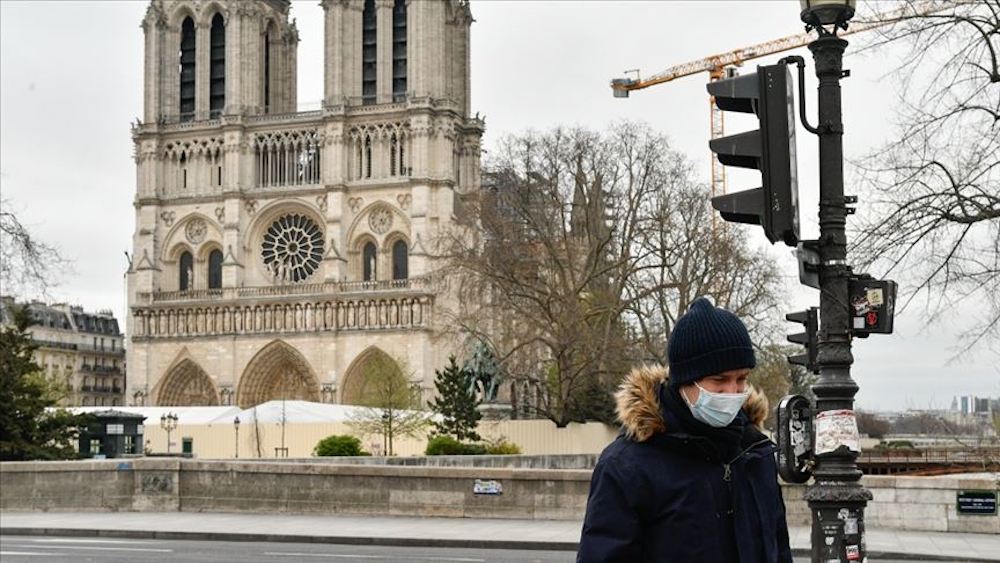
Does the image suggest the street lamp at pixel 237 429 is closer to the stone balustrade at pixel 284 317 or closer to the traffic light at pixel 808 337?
the stone balustrade at pixel 284 317

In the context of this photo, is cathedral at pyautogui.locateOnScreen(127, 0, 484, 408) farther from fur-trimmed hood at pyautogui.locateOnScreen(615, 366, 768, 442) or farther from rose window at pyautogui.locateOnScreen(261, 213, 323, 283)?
fur-trimmed hood at pyautogui.locateOnScreen(615, 366, 768, 442)

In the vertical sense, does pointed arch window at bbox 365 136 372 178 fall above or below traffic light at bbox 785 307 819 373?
above

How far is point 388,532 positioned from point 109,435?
21226 millimetres

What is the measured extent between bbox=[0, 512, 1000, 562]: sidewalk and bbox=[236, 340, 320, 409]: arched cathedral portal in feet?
167

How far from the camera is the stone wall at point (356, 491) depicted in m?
20.2

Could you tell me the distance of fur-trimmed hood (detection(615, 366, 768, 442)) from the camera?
4.16 m

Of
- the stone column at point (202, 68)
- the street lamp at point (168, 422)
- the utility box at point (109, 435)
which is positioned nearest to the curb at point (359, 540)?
the utility box at point (109, 435)

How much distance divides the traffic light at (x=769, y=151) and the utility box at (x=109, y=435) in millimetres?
32818

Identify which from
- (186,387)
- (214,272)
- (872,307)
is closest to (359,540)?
(872,307)

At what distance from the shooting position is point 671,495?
13.5ft

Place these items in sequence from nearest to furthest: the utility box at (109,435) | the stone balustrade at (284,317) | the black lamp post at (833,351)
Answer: the black lamp post at (833,351), the utility box at (109,435), the stone balustrade at (284,317)

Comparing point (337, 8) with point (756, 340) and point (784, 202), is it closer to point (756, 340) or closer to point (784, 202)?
point (756, 340)

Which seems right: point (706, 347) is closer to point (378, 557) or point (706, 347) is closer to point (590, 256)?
point (378, 557)

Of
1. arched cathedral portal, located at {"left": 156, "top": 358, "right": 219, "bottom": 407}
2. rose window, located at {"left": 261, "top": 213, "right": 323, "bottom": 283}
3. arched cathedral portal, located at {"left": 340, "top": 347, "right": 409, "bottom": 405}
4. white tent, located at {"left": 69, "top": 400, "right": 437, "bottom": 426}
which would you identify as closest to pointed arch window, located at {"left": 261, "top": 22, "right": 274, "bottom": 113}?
rose window, located at {"left": 261, "top": 213, "right": 323, "bottom": 283}
